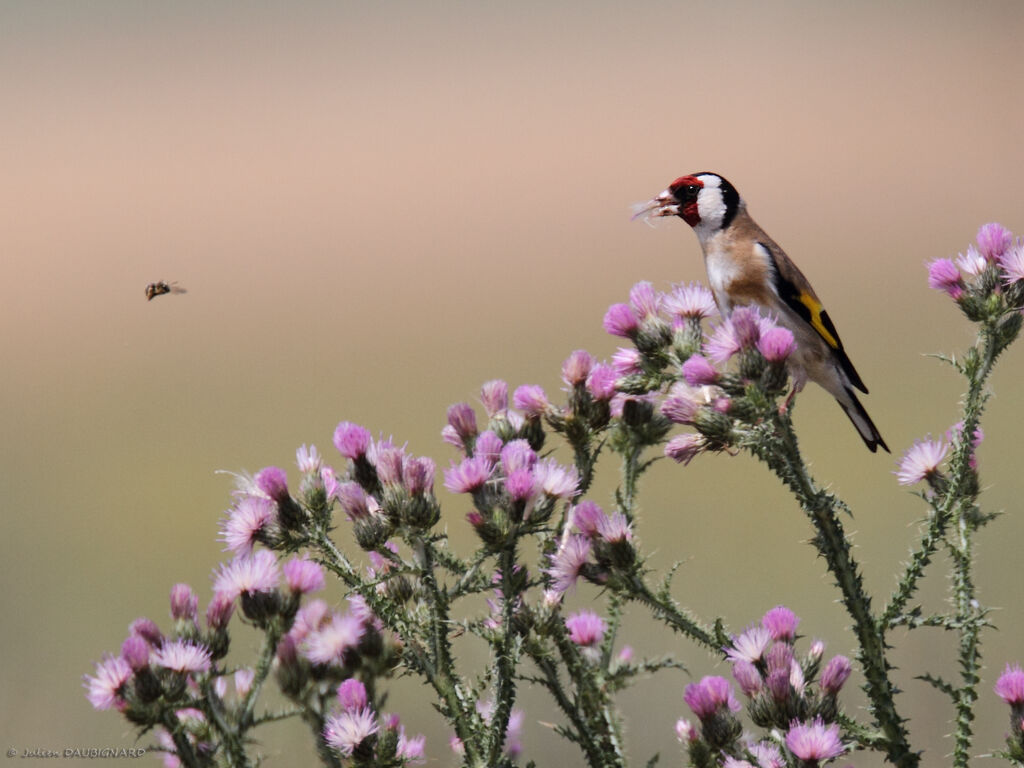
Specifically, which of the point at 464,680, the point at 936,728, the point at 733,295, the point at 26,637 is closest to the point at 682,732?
the point at 464,680

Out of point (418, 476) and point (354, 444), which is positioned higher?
point (354, 444)

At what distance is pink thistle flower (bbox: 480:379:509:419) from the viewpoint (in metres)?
3.19

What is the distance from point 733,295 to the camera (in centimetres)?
404

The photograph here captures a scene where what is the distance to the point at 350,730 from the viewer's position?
8.38ft

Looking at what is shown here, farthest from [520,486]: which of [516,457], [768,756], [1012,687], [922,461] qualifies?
[1012,687]

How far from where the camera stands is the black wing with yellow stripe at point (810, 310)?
12.7ft

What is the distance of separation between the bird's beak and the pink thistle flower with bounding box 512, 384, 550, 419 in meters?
0.91

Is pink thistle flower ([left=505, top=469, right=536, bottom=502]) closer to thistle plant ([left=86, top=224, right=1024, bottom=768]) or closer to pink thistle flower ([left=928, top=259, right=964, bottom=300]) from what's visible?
thistle plant ([left=86, top=224, right=1024, bottom=768])

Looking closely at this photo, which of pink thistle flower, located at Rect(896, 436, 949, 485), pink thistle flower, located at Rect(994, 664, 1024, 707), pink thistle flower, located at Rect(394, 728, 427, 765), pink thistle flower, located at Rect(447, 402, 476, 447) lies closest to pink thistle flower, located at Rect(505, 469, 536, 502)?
pink thistle flower, located at Rect(447, 402, 476, 447)

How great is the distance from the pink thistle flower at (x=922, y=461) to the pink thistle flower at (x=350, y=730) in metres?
1.46

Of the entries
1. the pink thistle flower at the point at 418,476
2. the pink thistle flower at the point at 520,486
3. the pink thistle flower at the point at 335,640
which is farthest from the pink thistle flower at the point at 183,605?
the pink thistle flower at the point at 520,486

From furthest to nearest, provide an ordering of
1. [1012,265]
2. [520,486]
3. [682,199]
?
[682,199] → [1012,265] → [520,486]

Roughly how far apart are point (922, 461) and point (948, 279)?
0.48 meters

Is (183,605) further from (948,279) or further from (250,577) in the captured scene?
(948,279)
